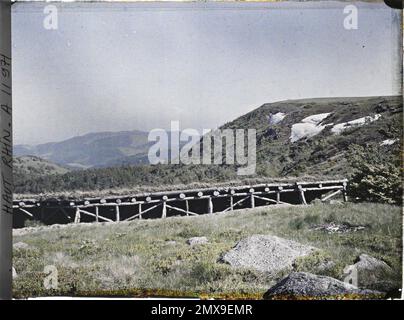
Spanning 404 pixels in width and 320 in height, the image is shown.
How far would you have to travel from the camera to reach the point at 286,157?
4.84 meters

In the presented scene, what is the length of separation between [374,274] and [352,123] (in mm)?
1389

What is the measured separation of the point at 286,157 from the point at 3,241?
2726 mm

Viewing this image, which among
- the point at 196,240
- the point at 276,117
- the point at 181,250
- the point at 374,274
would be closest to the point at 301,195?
the point at 276,117

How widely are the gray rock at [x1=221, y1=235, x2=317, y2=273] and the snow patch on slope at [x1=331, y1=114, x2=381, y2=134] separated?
1124 mm

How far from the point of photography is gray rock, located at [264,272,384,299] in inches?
181

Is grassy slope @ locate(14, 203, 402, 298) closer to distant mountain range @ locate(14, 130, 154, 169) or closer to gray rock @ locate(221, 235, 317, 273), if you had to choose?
gray rock @ locate(221, 235, 317, 273)

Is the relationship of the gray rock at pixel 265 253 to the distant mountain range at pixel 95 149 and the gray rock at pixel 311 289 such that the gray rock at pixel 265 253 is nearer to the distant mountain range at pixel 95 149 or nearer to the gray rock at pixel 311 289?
the gray rock at pixel 311 289

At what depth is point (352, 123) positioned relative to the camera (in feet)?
15.7

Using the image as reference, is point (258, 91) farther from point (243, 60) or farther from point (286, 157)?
point (286, 157)

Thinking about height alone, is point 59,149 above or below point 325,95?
below

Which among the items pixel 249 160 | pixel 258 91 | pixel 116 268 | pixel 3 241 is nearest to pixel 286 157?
pixel 249 160

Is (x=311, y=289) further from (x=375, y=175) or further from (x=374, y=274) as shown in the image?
(x=375, y=175)

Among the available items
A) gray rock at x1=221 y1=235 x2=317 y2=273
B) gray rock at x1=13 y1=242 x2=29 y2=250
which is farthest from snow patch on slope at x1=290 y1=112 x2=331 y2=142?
gray rock at x1=13 y1=242 x2=29 y2=250
